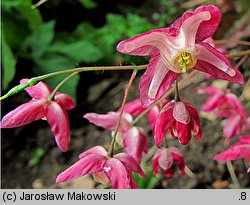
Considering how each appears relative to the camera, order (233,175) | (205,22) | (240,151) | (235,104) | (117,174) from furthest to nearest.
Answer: (233,175), (235,104), (240,151), (117,174), (205,22)

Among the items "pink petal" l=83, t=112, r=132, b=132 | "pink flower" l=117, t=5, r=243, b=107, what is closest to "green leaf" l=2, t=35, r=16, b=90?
"pink petal" l=83, t=112, r=132, b=132

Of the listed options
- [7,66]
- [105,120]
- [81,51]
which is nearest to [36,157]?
[7,66]

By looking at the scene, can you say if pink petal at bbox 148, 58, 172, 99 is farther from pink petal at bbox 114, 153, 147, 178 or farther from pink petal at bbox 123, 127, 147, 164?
pink petal at bbox 123, 127, 147, 164

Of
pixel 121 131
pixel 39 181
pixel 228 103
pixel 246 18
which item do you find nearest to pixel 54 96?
pixel 121 131

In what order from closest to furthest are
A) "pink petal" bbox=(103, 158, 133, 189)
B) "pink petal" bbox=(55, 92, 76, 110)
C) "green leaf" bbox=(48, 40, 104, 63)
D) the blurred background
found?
"pink petal" bbox=(103, 158, 133, 189)
"pink petal" bbox=(55, 92, 76, 110)
the blurred background
"green leaf" bbox=(48, 40, 104, 63)

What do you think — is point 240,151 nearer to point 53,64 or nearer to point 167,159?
point 167,159

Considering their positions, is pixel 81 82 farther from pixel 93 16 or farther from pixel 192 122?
pixel 192 122

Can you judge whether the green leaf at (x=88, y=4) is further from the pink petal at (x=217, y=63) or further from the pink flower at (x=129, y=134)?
the pink petal at (x=217, y=63)
